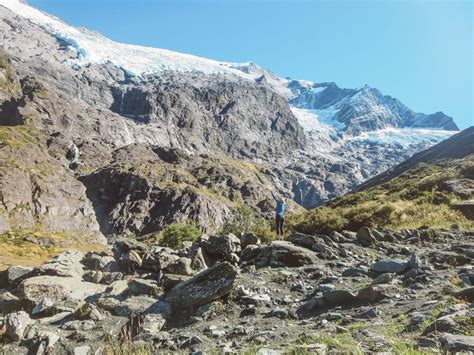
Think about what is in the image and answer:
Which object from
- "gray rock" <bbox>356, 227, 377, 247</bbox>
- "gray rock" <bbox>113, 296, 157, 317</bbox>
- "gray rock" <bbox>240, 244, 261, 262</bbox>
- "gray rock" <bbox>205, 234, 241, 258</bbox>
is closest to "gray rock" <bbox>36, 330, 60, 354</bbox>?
"gray rock" <bbox>113, 296, 157, 317</bbox>

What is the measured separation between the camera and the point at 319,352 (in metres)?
6.48

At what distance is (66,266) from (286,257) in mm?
10129

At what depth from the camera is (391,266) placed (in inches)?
535

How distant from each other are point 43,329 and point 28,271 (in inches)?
298

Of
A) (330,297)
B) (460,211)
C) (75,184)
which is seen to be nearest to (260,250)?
(330,297)

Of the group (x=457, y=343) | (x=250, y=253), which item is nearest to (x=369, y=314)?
(x=457, y=343)

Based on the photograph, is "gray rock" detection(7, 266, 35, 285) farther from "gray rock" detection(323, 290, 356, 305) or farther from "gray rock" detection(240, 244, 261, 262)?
"gray rock" detection(323, 290, 356, 305)

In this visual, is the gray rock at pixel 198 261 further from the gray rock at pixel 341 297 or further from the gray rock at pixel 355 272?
the gray rock at pixel 341 297

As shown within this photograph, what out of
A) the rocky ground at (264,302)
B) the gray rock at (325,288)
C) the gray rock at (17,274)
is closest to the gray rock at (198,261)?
the rocky ground at (264,302)

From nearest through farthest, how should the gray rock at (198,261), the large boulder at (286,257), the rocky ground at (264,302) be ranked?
the rocky ground at (264,302)
the large boulder at (286,257)
the gray rock at (198,261)

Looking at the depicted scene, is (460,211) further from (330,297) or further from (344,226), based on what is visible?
(330,297)

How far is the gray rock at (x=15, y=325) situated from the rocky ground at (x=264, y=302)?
3cm

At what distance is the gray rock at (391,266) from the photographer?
13.4 m

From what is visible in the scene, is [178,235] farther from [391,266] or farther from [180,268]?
[391,266]
